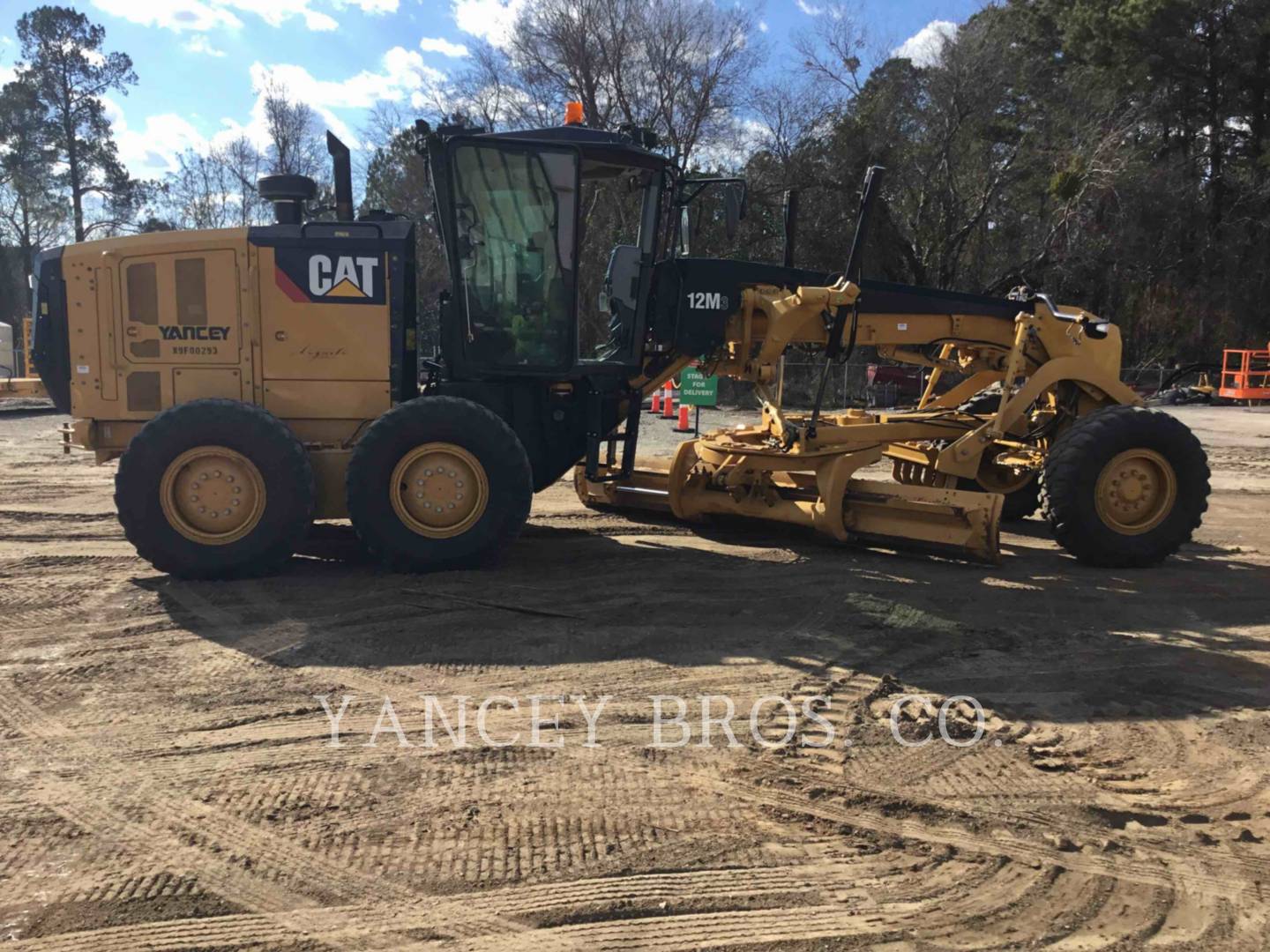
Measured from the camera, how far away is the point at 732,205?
6.62 metres

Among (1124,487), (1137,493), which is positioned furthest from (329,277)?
(1137,493)

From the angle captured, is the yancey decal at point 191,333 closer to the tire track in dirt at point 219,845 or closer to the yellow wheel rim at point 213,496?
the yellow wheel rim at point 213,496

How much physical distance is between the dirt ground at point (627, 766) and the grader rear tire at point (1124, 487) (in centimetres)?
48

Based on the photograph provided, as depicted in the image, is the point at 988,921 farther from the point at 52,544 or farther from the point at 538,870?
the point at 52,544

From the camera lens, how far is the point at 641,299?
7168 millimetres

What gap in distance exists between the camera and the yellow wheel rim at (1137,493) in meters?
7.11

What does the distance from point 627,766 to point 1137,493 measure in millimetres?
5296

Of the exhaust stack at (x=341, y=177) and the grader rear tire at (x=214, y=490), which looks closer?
the grader rear tire at (x=214, y=490)

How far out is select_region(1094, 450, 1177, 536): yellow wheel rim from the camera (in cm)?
711

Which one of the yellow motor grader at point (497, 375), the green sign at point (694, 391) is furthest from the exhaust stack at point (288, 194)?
the green sign at point (694, 391)

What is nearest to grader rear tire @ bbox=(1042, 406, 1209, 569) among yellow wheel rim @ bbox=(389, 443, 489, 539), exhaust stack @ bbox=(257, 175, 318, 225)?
yellow wheel rim @ bbox=(389, 443, 489, 539)

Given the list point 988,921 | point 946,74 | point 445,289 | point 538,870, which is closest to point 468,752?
point 538,870

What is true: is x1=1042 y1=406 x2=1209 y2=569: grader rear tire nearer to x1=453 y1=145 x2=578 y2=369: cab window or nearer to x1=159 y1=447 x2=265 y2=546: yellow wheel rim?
x1=453 y1=145 x2=578 y2=369: cab window

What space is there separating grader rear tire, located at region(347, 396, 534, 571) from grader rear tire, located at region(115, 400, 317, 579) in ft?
1.41
